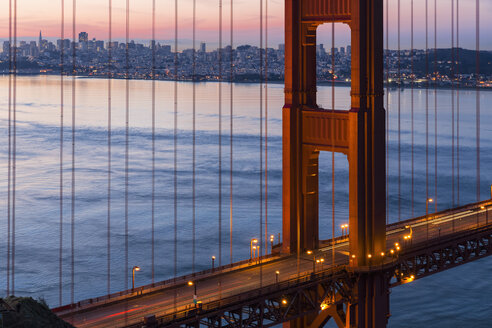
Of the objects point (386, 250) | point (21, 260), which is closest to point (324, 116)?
point (386, 250)

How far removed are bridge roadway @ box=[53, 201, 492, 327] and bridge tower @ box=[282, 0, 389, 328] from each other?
2.97 feet

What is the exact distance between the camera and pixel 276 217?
67.4 meters

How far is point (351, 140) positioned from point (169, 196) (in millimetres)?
50300

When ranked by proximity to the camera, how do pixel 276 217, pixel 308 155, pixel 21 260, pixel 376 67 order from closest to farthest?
pixel 376 67, pixel 308 155, pixel 21 260, pixel 276 217

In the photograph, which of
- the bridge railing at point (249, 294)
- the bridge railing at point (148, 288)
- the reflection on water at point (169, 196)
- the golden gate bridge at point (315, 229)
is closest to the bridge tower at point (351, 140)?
the golden gate bridge at point (315, 229)

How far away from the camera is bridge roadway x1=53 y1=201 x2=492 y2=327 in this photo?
2264cm

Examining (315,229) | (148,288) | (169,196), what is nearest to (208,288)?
(148,288)

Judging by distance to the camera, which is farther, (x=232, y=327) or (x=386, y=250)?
(x=386, y=250)

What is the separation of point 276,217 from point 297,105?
1481 inches

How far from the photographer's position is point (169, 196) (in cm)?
7762

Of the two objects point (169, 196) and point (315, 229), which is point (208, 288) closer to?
point (315, 229)

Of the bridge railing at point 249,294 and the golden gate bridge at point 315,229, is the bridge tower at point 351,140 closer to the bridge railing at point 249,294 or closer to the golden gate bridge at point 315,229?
the golden gate bridge at point 315,229

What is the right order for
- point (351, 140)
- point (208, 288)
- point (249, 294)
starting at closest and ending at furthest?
point (249, 294)
point (208, 288)
point (351, 140)

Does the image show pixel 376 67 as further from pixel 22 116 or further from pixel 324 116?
pixel 22 116
